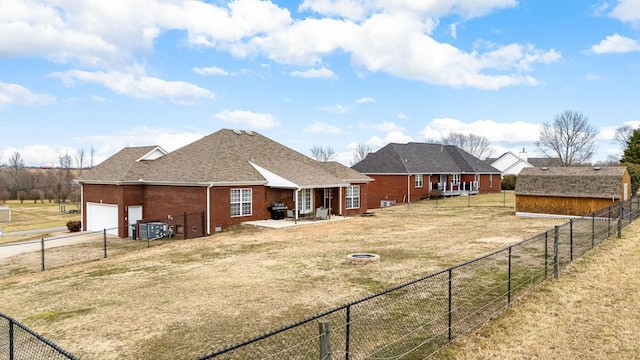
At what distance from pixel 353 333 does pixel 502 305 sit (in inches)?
157

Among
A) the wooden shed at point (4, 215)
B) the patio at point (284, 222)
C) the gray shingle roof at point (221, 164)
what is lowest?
the wooden shed at point (4, 215)

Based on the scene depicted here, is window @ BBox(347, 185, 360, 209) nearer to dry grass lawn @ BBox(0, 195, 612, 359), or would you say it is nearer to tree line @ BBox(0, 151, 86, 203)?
dry grass lawn @ BBox(0, 195, 612, 359)

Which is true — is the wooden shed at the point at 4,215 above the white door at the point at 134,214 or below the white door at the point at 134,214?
below

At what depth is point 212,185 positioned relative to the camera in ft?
78.8

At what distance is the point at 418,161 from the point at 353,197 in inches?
721

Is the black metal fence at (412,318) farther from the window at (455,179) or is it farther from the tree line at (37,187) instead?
the tree line at (37,187)

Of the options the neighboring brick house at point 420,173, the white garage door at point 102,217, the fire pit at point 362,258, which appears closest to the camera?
the fire pit at point 362,258

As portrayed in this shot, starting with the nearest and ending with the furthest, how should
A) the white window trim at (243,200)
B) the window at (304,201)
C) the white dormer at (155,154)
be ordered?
the white window trim at (243,200) < the window at (304,201) < the white dormer at (155,154)

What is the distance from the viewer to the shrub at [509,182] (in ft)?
194

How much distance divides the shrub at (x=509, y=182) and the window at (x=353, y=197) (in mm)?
34952

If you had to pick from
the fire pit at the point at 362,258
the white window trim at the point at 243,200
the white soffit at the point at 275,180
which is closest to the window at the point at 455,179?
the white soffit at the point at 275,180

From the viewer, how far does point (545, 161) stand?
84375 mm

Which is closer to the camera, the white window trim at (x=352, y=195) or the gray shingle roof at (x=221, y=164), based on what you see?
the gray shingle roof at (x=221, y=164)

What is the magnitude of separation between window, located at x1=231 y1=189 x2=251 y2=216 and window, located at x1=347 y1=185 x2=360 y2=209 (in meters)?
9.98
